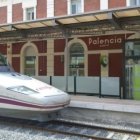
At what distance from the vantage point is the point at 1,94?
11.5m

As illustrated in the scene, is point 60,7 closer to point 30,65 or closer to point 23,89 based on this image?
point 30,65

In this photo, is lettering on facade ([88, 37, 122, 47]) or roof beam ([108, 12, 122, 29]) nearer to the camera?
roof beam ([108, 12, 122, 29])

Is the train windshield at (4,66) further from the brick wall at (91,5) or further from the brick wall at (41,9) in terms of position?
the brick wall at (41,9)

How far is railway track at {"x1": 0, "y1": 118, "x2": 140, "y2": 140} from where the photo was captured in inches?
411

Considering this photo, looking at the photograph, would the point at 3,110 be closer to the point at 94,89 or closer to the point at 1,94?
the point at 1,94

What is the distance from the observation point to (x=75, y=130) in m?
11.5

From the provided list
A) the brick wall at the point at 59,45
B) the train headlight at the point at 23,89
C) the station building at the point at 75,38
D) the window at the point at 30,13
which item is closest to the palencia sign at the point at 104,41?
the station building at the point at 75,38

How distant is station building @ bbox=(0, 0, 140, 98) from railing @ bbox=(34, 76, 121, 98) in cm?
75

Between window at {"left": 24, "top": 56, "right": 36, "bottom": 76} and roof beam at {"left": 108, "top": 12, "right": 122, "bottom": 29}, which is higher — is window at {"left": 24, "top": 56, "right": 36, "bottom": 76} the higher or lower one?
the lower one

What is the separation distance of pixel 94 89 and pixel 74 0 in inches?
339

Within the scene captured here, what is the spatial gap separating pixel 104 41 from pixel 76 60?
266 cm

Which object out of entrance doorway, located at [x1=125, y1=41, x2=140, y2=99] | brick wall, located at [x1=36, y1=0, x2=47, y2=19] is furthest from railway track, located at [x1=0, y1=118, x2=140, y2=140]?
brick wall, located at [x1=36, y1=0, x2=47, y2=19]

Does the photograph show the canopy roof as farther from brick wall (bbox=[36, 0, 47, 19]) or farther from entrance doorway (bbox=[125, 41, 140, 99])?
brick wall (bbox=[36, 0, 47, 19])

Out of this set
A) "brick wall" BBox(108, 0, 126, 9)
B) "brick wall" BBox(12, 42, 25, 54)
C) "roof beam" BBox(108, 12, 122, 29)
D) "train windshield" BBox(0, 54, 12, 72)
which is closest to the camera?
"train windshield" BBox(0, 54, 12, 72)
